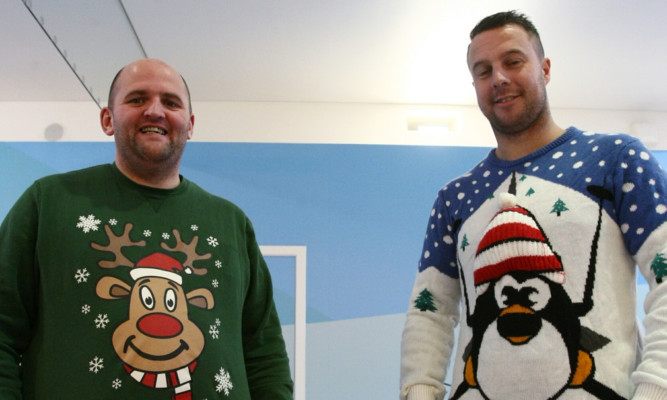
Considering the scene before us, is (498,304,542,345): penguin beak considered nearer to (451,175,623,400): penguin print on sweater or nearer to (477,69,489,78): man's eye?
(451,175,623,400): penguin print on sweater

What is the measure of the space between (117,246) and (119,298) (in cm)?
12

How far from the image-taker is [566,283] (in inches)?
49.0

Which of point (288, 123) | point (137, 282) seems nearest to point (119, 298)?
point (137, 282)

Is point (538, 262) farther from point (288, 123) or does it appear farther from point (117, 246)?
point (288, 123)

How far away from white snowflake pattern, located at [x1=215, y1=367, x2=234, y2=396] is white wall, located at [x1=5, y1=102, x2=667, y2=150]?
8.70ft

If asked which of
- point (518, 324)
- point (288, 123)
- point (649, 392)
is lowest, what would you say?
point (649, 392)

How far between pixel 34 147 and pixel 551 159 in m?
3.19

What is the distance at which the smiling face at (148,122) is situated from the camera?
150 centimetres

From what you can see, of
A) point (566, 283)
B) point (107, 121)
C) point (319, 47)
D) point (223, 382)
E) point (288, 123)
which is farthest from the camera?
point (288, 123)

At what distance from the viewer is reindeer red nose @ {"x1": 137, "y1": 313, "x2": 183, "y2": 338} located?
1.30 meters

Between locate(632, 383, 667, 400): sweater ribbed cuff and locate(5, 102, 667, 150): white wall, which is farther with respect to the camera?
locate(5, 102, 667, 150): white wall

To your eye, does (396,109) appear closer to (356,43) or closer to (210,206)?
(356,43)

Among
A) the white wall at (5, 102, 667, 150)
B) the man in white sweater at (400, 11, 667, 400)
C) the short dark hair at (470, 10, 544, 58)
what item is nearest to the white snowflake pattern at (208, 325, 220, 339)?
the man in white sweater at (400, 11, 667, 400)

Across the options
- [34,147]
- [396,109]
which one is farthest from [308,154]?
[34,147]
